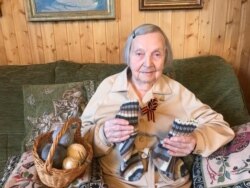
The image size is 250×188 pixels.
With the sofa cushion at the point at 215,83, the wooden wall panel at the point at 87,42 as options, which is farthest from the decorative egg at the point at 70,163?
the wooden wall panel at the point at 87,42

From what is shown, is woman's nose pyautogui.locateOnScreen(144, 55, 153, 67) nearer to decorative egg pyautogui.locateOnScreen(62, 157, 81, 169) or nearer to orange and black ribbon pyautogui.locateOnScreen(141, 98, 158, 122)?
orange and black ribbon pyautogui.locateOnScreen(141, 98, 158, 122)

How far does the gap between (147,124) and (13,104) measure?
90 centimetres

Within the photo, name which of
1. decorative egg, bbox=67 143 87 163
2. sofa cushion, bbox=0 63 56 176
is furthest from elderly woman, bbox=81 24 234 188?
sofa cushion, bbox=0 63 56 176

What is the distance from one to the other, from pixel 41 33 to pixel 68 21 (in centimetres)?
22

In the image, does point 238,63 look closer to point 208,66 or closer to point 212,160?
point 208,66

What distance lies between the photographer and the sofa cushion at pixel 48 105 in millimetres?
1568

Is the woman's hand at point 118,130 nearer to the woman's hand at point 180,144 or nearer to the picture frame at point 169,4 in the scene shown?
the woman's hand at point 180,144

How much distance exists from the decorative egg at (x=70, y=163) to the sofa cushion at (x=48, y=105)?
50 cm

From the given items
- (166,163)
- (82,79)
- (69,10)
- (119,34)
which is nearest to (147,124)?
(166,163)

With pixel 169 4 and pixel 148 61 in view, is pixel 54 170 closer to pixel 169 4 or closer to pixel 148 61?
pixel 148 61

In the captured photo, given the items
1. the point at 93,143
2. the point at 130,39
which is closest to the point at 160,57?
the point at 130,39

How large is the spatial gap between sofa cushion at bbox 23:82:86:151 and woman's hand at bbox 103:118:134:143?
47 cm

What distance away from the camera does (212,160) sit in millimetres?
1225

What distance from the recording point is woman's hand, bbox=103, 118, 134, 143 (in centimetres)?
110
